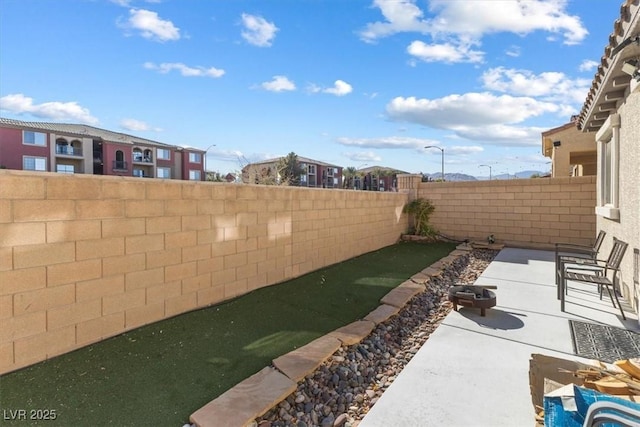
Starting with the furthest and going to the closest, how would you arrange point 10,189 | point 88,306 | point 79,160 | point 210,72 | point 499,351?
point 79,160, point 210,72, point 499,351, point 88,306, point 10,189

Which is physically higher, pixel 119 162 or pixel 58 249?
pixel 119 162

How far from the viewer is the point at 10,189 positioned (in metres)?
2.62

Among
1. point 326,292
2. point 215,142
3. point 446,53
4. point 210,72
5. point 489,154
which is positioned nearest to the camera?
point 326,292

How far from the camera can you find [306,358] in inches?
120

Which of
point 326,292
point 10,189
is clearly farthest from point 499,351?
point 10,189

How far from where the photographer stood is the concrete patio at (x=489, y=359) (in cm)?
235

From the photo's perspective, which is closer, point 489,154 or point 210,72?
point 210,72

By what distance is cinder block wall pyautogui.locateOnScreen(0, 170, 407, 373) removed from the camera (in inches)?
105

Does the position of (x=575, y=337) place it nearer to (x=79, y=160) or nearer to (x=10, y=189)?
(x=10, y=189)

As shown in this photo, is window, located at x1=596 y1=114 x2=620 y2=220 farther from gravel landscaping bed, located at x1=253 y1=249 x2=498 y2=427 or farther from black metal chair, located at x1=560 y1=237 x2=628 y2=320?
gravel landscaping bed, located at x1=253 y1=249 x2=498 y2=427

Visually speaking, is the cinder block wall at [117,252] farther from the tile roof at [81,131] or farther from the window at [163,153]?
the window at [163,153]

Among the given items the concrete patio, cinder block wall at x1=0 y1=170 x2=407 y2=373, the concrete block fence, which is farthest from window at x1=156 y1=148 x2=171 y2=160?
the concrete patio

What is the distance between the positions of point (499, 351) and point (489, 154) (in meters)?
43.2

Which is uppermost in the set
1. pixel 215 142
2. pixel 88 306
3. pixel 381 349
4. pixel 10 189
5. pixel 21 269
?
pixel 215 142
